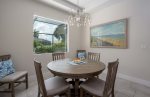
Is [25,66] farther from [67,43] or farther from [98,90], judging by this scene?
[98,90]

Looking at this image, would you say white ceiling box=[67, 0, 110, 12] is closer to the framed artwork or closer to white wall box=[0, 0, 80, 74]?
the framed artwork

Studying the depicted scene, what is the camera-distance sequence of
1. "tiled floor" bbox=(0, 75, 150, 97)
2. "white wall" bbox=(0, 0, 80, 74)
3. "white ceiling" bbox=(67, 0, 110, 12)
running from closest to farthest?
1. "tiled floor" bbox=(0, 75, 150, 97)
2. "white wall" bbox=(0, 0, 80, 74)
3. "white ceiling" bbox=(67, 0, 110, 12)

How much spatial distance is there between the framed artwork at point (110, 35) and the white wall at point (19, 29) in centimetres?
211

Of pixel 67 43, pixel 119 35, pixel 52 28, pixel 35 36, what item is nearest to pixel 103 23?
pixel 119 35

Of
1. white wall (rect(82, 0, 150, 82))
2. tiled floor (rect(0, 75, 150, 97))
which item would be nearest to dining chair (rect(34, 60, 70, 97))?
tiled floor (rect(0, 75, 150, 97))

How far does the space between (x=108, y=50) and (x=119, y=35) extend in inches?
28.0

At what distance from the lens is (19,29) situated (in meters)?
3.11

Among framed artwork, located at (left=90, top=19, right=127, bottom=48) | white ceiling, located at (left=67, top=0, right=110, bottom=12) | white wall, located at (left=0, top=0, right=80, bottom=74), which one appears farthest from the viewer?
white ceiling, located at (left=67, top=0, right=110, bottom=12)

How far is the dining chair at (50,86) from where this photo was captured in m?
1.63

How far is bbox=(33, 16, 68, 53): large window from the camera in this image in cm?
381

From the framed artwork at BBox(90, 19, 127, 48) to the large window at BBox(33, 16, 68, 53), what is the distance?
50.5 inches

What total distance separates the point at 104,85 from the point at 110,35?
8.21ft

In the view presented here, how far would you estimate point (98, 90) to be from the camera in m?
1.74

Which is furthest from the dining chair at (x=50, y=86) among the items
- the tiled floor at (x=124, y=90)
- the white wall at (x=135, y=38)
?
the white wall at (x=135, y=38)
